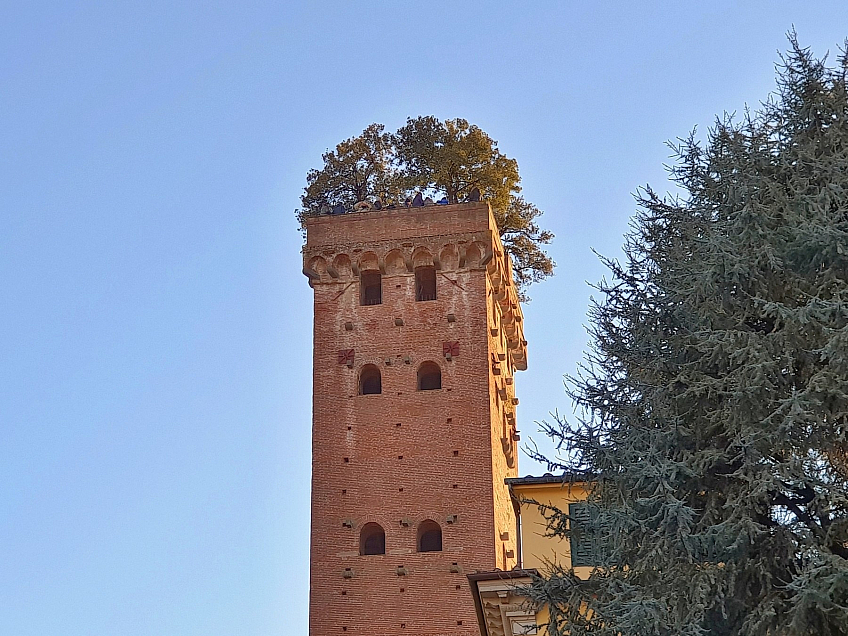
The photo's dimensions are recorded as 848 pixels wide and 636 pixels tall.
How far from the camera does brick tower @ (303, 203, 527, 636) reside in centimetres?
2911

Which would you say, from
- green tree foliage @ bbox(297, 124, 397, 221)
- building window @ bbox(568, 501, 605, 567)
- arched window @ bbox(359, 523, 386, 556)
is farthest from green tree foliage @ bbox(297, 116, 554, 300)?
building window @ bbox(568, 501, 605, 567)

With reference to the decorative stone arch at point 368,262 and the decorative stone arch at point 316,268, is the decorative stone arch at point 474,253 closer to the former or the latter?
the decorative stone arch at point 368,262

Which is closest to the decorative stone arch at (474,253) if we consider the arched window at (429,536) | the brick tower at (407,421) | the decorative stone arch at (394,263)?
the brick tower at (407,421)

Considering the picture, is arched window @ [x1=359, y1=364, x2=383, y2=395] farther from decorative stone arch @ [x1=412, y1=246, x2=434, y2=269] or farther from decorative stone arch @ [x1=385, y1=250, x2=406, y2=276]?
decorative stone arch @ [x1=412, y1=246, x2=434, y2=269]

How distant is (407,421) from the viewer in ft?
101

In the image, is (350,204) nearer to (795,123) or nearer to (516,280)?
(516,280)

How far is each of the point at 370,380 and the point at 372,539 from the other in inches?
145

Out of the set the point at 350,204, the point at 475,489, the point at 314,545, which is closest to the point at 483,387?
the point at 475,489

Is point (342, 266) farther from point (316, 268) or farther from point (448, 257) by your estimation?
point (448, 257)

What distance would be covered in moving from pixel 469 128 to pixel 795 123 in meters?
25.0

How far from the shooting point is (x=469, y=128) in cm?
3694

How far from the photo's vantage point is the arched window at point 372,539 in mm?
30062

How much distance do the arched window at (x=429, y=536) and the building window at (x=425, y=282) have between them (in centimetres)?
574

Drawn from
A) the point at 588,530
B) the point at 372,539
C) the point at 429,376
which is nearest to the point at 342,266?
the point at 429,376
